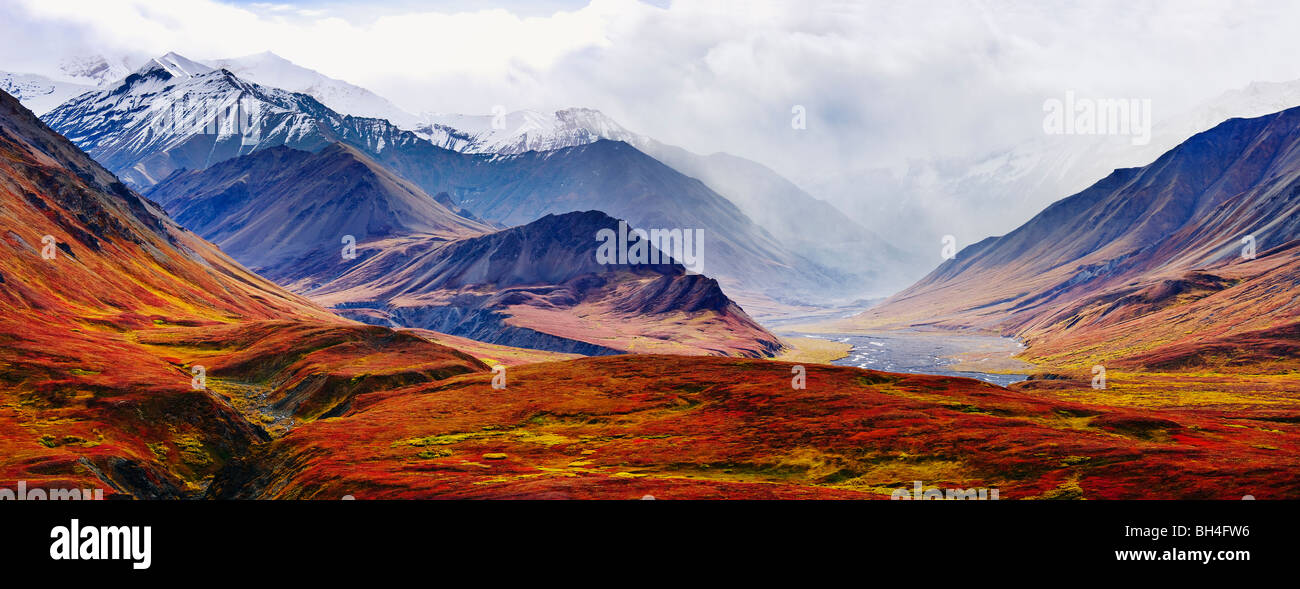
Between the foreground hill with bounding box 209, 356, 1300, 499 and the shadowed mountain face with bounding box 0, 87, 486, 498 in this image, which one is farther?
the shadowed mountain face with bounding box 0, 87, 486, 498

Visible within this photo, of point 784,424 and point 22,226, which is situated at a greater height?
point 22,226

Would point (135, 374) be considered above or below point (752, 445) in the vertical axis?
above

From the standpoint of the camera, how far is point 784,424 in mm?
98000

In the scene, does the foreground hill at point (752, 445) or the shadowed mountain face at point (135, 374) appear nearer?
the foreground hill at point (752, 445)

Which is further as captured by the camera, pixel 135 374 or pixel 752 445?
pixel 135 374
